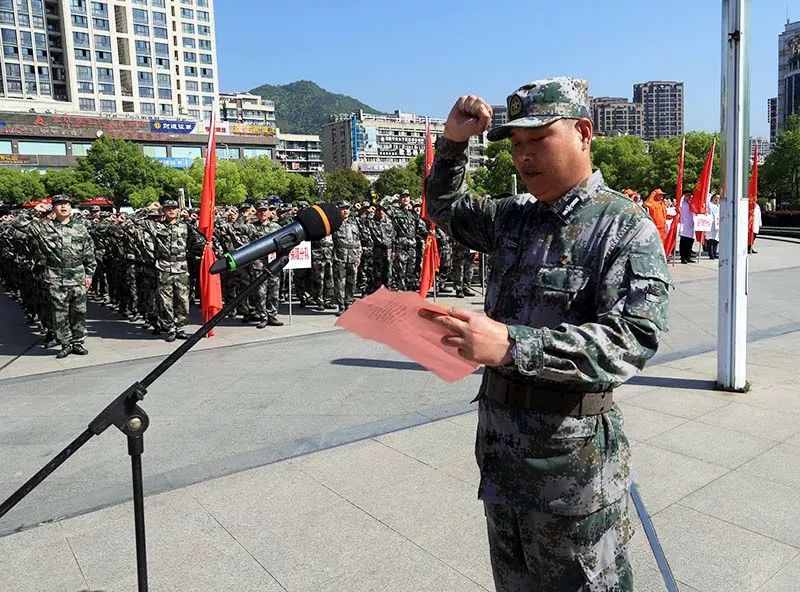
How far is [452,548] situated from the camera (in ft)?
10.9

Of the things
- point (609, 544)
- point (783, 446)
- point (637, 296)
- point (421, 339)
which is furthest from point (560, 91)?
point (783, 446)

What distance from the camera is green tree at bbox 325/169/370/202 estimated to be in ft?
303

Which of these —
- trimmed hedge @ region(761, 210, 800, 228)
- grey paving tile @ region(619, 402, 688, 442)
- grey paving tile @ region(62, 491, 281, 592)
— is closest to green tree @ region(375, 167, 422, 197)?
trimmed hedge @ region(761, 210, 800, 228)

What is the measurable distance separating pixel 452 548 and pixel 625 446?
5.53 feet

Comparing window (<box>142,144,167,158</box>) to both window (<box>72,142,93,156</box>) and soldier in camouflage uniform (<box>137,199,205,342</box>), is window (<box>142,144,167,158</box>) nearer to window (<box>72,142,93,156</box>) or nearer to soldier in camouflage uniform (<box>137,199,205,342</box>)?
window (<box>72,142,93,156</box>)

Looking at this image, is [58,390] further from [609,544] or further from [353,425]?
[609,544]

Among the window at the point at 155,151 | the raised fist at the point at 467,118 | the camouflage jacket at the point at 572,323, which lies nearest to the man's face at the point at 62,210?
the raised fist at the point at 467,118

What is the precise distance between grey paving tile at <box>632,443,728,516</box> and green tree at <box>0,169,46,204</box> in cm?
6438

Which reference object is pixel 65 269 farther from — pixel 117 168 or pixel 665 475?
pixel 117 168

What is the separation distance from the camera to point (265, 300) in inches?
409

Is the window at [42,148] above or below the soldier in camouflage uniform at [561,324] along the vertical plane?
above

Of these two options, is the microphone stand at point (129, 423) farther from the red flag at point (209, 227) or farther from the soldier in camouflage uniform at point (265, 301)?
the soldier in camouflage uniform at point (265, 301)

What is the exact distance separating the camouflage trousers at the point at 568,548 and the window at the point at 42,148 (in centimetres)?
8780

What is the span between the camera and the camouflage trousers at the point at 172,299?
31.2 feet
